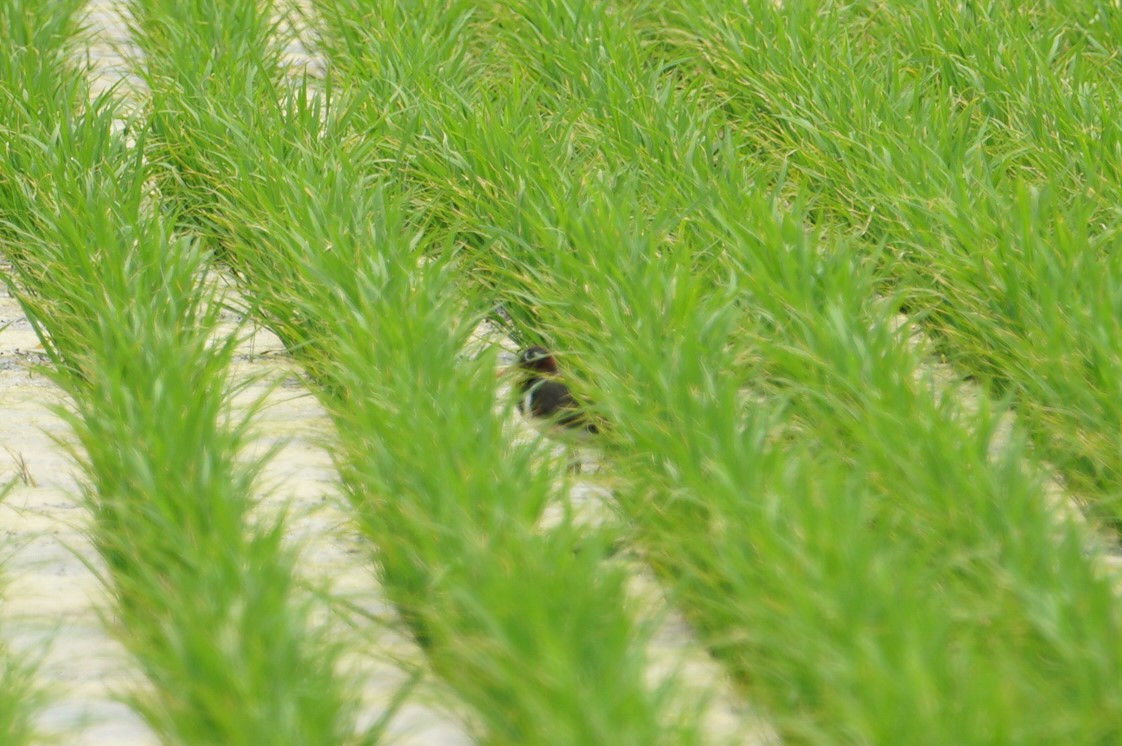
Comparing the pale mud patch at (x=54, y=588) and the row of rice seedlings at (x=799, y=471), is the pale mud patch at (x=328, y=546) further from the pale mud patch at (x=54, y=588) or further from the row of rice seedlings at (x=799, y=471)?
the row of rice seedlings at (x=799, y=471)

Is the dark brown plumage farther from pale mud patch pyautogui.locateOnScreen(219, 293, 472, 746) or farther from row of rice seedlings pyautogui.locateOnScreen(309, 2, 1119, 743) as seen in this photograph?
pale mud patch pyautogui.locateOnScreen(219, 293, 472, 746)

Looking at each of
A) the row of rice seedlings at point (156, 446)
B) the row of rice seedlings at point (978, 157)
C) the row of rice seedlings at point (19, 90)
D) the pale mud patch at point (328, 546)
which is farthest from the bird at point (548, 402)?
the row of rice seedlings at point (19, 90)

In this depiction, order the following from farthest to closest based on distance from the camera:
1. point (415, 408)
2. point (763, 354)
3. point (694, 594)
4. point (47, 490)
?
point (763, 354) < point (47, 490) < point (415, 408) < point (694, 594)

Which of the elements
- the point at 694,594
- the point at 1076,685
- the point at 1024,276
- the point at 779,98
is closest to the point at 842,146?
the point at 779,98

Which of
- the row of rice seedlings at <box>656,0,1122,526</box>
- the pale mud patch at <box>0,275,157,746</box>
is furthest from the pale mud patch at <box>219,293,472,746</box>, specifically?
the row of rice seedlings at <box>656,0,1122,526</box>

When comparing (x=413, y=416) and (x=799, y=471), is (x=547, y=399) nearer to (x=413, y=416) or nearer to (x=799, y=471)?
(x=413, y=416)

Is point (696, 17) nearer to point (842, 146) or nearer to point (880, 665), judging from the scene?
point (842, 146)
